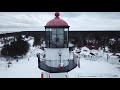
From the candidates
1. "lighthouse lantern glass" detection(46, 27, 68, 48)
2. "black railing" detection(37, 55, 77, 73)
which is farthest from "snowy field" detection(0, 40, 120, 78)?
"lighthouse lantern glass" detection(46, 27, 68, 48)

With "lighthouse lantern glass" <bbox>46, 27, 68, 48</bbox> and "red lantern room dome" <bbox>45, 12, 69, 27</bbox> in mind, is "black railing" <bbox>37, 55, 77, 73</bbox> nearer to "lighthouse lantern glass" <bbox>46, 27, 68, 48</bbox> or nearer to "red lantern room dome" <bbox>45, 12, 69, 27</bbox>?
"lighthouse lantern glass" <bbox>46, 27, 68, 48</bbox>

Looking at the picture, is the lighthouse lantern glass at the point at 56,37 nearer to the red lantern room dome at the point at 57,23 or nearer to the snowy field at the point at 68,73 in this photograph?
the red lantern room dome at the point at 57,23

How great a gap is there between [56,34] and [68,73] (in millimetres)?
656

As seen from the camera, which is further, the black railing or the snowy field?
the black railing

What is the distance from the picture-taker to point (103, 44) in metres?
3.59

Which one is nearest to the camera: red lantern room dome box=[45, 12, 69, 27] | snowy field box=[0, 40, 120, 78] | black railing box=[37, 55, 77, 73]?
snowy field box=[0, 40, 120, 78]

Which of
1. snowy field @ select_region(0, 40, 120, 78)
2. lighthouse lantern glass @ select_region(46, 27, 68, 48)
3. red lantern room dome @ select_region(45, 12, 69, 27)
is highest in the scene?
red lantern room dome @ select_region(45, 12, 69, 27)

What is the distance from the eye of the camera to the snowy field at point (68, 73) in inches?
129

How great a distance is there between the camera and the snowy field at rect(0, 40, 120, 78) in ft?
10.7

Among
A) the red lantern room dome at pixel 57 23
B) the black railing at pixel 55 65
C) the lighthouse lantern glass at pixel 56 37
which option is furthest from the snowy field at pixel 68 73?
the red lantern room dome at pixel 57 23
